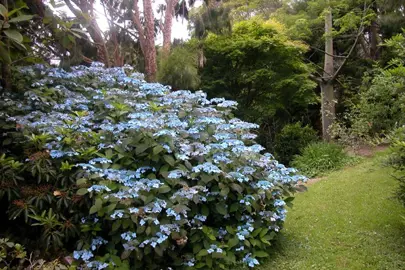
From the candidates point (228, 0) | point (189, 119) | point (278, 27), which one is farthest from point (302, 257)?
point (228, 0)

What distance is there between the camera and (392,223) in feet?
11.6

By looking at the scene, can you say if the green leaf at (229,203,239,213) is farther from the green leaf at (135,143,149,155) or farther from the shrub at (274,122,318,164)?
the shrub at (274,122,318,164)

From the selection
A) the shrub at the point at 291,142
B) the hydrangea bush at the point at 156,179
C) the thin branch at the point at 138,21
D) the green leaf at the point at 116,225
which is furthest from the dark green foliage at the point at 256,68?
the green leaf at the point at 116,225

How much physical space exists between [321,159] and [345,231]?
159 inches

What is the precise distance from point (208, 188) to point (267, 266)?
33.0 inches

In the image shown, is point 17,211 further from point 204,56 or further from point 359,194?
point 204,56

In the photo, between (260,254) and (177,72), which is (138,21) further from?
(260,254)

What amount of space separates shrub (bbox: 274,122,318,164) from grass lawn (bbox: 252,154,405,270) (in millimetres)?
3458

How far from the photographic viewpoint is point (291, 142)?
8750 millimetres

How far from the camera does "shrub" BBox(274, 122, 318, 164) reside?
866 centimetres

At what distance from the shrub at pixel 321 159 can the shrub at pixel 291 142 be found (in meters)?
0.78

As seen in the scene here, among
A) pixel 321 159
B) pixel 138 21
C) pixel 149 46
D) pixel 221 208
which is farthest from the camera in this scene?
pixel 149 46

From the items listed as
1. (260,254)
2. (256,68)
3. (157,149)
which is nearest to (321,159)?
(256,68)

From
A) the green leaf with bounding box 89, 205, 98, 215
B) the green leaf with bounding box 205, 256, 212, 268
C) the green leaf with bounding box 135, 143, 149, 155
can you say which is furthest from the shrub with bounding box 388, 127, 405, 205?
the green leaf with bounding box 89, 205, 98, 215
